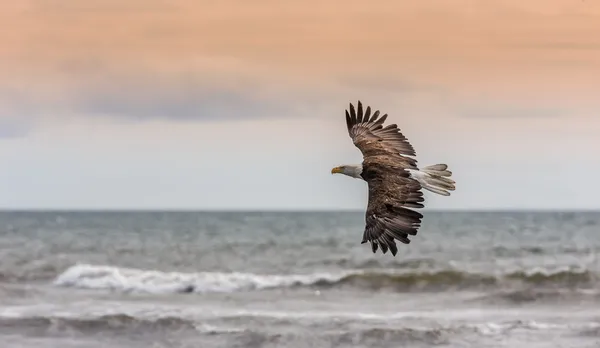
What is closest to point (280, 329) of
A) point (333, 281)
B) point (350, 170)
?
point (333, 281)

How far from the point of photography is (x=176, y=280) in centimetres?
2630

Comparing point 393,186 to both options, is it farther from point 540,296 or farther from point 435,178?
point 540,296

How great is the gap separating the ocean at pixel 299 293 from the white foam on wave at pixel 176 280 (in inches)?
2.1

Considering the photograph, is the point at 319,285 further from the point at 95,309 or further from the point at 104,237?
the point at 104,237

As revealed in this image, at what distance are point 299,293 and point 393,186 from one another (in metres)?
16.9

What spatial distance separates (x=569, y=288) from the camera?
941 inches

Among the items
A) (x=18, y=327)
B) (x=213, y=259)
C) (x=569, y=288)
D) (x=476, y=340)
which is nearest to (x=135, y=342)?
(x=18, y=327)

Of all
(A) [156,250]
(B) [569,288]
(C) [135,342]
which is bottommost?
(C) [135,342]

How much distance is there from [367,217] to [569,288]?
1838cm

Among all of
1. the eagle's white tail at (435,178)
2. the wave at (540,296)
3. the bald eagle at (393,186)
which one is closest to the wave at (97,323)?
the wave at (540,296)

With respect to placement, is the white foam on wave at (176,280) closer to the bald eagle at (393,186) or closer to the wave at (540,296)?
the wave at (540,296)

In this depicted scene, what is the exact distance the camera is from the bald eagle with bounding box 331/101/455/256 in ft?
21.7

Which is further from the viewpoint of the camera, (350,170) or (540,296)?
(540,296)

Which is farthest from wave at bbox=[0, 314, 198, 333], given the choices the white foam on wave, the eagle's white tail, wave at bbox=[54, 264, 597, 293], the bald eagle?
the eagle's white tail
